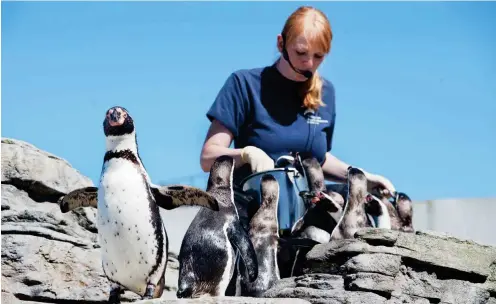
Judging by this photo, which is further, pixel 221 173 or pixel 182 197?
pixel 221 173

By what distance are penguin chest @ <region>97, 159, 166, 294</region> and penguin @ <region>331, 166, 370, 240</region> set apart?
0.98 meters

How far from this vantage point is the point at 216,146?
3754 millimetres

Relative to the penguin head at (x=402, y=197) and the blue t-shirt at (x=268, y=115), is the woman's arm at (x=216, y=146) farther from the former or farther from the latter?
the penguin head at (x=402, y=197)

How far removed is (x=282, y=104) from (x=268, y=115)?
93 mm

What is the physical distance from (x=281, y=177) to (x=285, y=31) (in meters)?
0.62

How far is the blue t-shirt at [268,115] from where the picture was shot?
3.84 meters

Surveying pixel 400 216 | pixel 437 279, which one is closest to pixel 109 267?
pixel 437 279

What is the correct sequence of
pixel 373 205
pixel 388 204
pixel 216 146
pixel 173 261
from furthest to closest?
pixel 173 261 → pixel 388 204 → pixel 373 205 → pixel 216 146

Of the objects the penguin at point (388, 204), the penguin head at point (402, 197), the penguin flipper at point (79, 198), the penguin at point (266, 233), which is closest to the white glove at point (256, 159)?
the penguin at point (266, 233)

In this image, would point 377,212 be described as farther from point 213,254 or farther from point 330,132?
point 213,254

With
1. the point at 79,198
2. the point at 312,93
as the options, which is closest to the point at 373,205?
the point at 312,93

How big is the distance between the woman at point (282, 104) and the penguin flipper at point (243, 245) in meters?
0.47

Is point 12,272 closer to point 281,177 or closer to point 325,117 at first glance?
point 281,177

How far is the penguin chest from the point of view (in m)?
2.97
